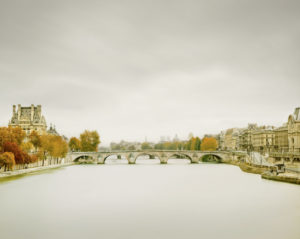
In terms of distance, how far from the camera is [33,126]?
66.8 metres

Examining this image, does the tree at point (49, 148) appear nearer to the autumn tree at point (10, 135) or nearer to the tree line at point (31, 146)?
the tree line at point (31, 146)

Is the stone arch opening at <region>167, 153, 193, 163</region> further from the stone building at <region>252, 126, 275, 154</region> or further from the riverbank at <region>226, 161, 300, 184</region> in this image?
the riverbank at <region>226, 161, 300, 184</region>

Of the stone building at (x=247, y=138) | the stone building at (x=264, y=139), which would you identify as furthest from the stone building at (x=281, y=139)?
the stone building at (x=247, y=138)

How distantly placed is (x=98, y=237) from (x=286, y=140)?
6218 cm

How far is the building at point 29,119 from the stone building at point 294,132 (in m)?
47.3

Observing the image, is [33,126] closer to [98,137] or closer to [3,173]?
[98,137]

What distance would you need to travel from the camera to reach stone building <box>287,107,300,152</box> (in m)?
61.7

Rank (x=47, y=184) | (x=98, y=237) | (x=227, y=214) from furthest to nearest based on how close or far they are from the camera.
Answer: (x=47, y=184), (x=227, y=214), (x=98, y=237)

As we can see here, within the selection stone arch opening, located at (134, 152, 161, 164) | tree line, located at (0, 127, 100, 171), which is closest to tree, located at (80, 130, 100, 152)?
tree line, located at (0, 127, 100, 171)

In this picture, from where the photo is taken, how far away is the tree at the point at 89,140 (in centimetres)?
7850

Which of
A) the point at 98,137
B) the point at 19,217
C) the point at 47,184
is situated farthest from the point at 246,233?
the point at 98,137

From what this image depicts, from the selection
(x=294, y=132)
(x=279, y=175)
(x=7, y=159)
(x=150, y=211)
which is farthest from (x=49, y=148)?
(x=294, y=132)

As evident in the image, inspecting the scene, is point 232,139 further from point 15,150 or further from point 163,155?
point 15,150

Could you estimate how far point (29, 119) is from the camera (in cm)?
6725
